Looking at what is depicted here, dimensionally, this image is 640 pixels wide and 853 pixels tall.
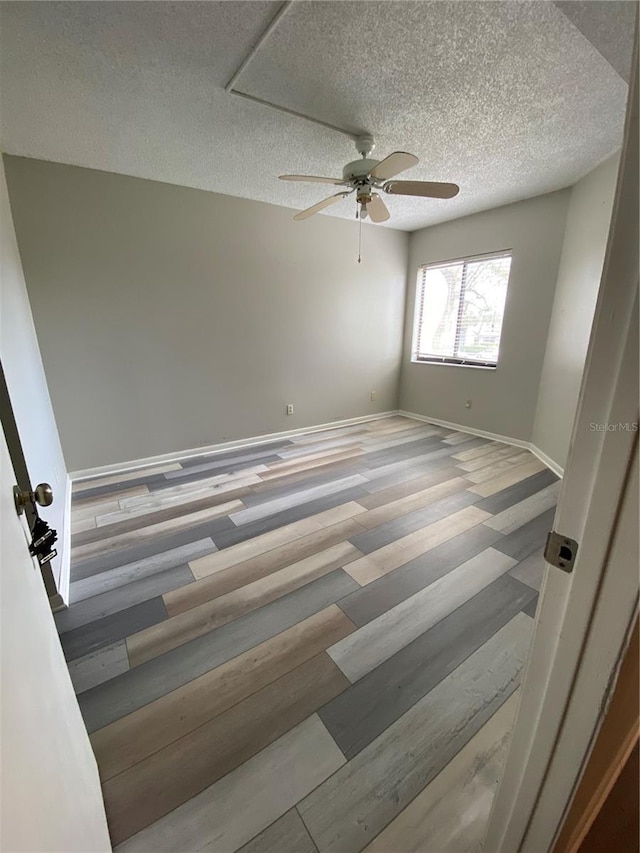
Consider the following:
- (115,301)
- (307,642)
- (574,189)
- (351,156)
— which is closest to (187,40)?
(351,156)

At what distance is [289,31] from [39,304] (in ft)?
8.21

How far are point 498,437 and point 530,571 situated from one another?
96.4 inches

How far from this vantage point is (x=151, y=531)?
7.44ft

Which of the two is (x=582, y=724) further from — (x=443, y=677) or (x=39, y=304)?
(x=39, y=304)

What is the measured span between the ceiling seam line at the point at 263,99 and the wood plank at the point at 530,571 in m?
2.79

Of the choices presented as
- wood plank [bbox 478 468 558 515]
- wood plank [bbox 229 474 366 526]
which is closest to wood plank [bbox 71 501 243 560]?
wood plank [bbox 229 474 366 526]

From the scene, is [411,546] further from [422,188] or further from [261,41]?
[261,41]

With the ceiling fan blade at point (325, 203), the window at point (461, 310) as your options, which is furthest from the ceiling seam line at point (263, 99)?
the window at point (461, 310)

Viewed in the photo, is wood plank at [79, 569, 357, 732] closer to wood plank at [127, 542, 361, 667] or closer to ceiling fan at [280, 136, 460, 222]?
wood plank at [127, 542, 361, 667]

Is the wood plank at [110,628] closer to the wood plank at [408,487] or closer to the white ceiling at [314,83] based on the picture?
the wood plank at [408,487]

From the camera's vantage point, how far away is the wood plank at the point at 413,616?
1.41 meters

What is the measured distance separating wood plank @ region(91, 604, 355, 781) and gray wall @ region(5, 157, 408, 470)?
246 centimetres

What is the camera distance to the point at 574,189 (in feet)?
10.1

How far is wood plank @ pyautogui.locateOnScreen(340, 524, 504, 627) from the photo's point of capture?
5.40 ft
